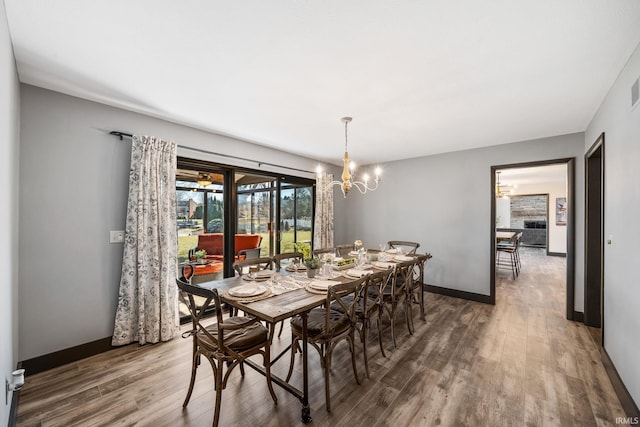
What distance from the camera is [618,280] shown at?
213 cm

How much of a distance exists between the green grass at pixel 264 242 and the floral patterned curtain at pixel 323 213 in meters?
0.22

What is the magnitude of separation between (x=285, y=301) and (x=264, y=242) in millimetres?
2647

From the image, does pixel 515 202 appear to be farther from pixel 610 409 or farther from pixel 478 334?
pixel 610 409

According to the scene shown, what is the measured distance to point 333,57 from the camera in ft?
6.25

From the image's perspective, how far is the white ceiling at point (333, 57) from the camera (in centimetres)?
149

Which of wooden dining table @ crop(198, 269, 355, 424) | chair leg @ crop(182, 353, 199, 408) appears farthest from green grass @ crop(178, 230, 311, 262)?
chair leg @ crop(182, 353, 199, 408)

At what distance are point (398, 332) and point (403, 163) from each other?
3225 millimetres

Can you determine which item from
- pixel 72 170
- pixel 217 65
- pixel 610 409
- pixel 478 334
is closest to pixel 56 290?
pixel 72 170

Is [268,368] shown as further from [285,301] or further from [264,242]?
[264,242]

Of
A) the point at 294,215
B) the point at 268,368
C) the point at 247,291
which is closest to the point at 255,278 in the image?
the point at 247,291

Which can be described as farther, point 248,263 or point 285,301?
point 248,263

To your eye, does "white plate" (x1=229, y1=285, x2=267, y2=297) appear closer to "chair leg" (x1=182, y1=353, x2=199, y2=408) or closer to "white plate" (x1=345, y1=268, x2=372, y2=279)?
"chair leg" (x1=182, y1=353, x2=199, y2=408)

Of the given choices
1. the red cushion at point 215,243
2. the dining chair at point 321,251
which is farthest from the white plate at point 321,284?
the red cushion at point 215,243

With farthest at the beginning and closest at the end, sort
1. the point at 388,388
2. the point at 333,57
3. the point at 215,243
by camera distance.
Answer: the point at 215,243 < the point at 388,388 < the point at 333,57
